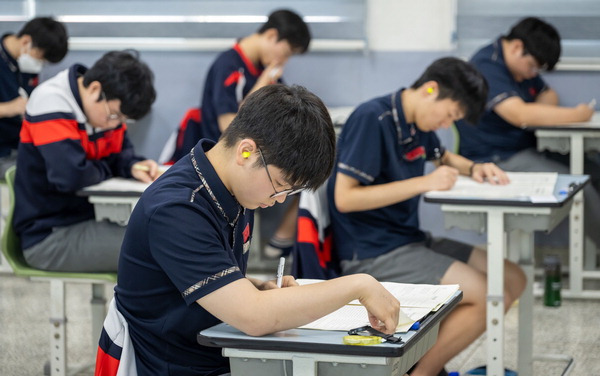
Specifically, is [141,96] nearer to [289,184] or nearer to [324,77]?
[289,184]

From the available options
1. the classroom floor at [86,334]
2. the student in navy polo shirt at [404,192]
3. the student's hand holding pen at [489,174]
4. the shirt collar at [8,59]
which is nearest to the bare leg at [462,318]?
the student in navy polo shirt at [404,192]

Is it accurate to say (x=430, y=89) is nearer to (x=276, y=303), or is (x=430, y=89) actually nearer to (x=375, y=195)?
(x=375, y=195)

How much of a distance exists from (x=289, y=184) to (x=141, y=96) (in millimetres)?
1453

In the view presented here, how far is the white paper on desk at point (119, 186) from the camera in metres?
3.06

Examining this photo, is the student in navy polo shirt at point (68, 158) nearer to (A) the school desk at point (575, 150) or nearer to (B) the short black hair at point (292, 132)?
(B) the short black hair at point (292, 132)

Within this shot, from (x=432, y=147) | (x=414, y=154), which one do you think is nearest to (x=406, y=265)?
(x=414, y=154)

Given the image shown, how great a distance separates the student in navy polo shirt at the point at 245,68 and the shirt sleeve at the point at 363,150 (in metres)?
1.67

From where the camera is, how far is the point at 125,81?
3043mm

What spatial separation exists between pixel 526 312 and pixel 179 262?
6.16ft

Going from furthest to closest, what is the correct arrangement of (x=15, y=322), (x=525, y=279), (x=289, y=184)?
1. (x=15, y=322)
2. (x=525, y=279)
3. (x=289, y=184)

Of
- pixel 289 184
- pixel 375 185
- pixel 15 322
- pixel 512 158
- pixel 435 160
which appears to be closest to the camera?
pixel 289 184

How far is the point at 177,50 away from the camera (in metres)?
5.24

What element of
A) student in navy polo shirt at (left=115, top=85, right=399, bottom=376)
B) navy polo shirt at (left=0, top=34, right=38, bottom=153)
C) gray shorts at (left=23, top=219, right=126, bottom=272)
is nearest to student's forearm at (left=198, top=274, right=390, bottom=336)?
student in navy polo shirt at (left=115, top=85, right=399, bottom=376)

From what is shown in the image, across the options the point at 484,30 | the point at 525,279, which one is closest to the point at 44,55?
the point at 484,30
